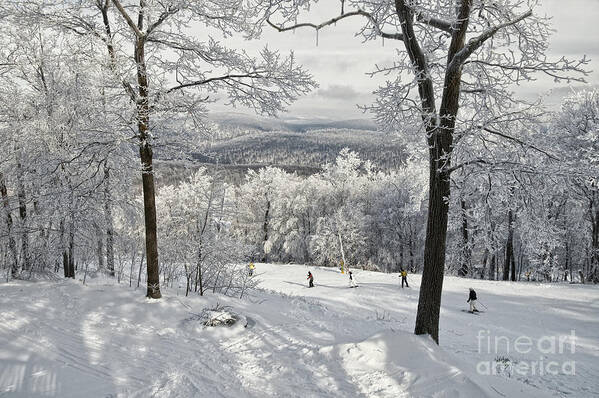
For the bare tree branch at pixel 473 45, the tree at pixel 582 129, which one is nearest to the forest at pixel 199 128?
the bare tree branch at pixel 473 45

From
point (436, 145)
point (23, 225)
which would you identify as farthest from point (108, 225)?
point (436, 145)

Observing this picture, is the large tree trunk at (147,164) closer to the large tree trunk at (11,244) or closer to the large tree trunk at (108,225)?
the large tree trunk at (108,225)

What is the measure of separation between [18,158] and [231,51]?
8.62m

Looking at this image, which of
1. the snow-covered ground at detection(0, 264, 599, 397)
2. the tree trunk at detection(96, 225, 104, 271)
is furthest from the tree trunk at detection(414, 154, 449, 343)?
the tree trunk at detection(96, 225, 104, 271)

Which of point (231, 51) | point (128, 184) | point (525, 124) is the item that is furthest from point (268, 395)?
point (128, 184)

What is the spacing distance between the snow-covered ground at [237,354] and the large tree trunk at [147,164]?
648 millimetres

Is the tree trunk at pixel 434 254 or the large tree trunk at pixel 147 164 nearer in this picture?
the tree trunk at pixel 434 254

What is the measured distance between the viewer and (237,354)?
5.85m

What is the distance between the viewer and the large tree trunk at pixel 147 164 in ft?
23.9

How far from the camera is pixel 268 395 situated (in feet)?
14.7

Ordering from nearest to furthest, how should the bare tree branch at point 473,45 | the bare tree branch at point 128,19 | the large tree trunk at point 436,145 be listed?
the bare tree branch at point 473,45
the large tree trunk at point 436,145
the bare tree branch at point 128,19

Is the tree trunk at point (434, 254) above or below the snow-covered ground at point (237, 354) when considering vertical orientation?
above

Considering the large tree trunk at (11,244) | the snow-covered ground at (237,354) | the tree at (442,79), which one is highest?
the tree at (442,79)

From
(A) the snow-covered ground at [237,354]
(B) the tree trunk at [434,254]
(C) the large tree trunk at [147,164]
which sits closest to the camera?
(A) the snow-covered ground at [237,354]
